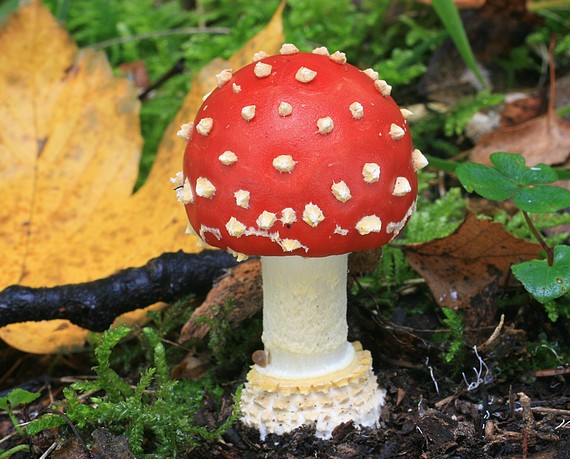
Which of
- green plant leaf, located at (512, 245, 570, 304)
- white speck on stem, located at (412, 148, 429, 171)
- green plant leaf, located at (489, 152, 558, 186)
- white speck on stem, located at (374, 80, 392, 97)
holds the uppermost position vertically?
white speck on stem, located at (374, 80, 392, 97)

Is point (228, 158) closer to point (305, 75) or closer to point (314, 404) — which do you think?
point (305, 75)

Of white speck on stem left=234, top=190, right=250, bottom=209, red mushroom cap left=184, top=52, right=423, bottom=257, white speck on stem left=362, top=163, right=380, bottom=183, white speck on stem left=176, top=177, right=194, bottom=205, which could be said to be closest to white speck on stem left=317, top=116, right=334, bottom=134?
red mushroom cap left=184, top=52, right=423, bottom=257

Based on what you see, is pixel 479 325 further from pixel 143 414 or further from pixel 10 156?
pixel 10 156

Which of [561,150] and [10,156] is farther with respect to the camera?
[561,150]

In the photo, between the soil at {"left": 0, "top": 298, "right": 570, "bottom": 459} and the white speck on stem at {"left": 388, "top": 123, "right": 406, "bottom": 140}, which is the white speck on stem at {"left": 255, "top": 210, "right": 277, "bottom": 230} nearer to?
the white speck on stem at {"left": 388, "top": 123, "right": 406, "bottom": 140}

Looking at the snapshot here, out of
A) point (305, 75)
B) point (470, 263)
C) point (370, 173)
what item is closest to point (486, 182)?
point (470, 263)

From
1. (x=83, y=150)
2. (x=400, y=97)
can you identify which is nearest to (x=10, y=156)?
(x=83, y=150)

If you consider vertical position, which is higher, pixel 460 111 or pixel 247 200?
pixel 247 200
